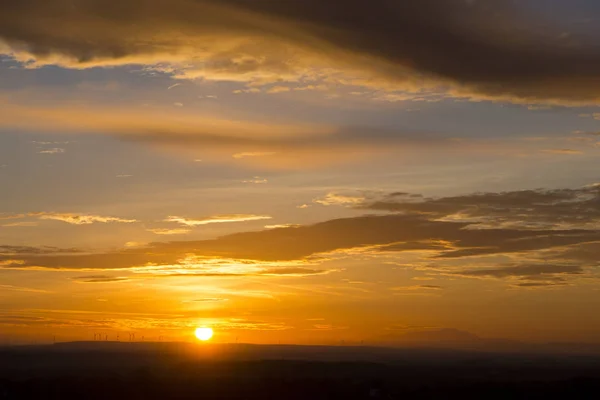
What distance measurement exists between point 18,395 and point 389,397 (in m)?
38.4

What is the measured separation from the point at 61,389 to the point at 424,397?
1552 inches

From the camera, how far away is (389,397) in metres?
75.3

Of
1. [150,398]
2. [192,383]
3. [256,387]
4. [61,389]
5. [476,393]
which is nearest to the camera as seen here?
[150,398]

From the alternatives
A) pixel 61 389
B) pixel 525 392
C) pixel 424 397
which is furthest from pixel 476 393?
pixel 61 389

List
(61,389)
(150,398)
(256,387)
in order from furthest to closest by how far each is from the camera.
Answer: (256,387) → (61,389) → (150,398)

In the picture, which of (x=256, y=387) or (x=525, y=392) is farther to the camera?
(x=525, y=392)

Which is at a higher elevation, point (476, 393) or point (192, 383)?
point (192, 383)

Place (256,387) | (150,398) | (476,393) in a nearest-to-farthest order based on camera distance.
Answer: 1. (150,398)
2. (256,387)
3. (476,393)

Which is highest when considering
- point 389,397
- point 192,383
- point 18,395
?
point 192,383

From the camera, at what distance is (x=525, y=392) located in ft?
311

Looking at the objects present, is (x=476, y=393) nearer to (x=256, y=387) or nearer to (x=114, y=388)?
(x=256, y=387)

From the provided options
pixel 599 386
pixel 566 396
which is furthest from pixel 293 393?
pixel 599 386

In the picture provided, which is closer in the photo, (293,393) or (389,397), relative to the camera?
(389,397)

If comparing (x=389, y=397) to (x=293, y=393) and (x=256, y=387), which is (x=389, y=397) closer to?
(x=293, y=393)
